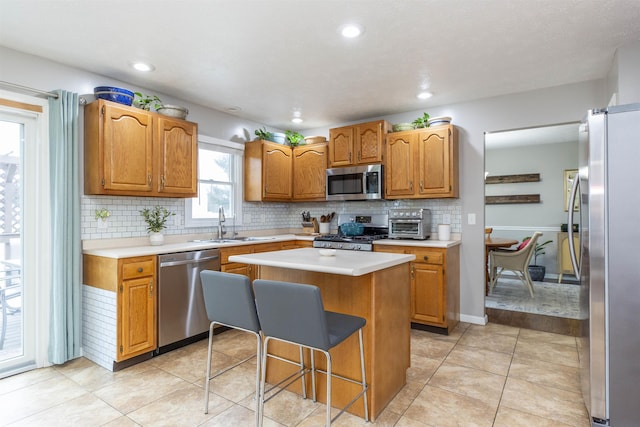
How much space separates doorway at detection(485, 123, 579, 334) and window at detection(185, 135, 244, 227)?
3.93m

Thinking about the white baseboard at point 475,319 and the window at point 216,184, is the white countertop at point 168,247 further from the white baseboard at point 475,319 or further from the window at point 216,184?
the white baseboard at point 475,319

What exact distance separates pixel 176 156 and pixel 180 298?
1384mm

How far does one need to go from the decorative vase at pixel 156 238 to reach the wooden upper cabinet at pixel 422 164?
2550 millimetres

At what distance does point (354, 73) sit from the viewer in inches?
125

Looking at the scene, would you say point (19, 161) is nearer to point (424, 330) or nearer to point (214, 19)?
point (214, 19)

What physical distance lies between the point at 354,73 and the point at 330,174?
163cm

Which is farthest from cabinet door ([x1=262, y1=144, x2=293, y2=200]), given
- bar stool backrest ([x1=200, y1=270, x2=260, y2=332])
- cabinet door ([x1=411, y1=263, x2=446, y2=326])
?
bar stool backrest ([x1=200, y1=270, x2=260, y2=332])

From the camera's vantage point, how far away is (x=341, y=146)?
450 cm

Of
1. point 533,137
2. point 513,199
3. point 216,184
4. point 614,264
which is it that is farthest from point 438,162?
point 513,199

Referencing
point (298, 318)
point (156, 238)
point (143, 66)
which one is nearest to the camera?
point (298, 318)

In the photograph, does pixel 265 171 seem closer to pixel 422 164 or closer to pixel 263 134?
pixel 263 134

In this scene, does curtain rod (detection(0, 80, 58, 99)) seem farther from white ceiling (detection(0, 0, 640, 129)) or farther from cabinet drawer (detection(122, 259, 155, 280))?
cabinet drawer (detection(122, 259, 155, 280))

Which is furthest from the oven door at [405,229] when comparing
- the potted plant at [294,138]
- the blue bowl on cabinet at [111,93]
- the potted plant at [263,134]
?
the blue bowl on cabinet at [111,93]

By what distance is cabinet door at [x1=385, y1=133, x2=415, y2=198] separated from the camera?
4.04m
